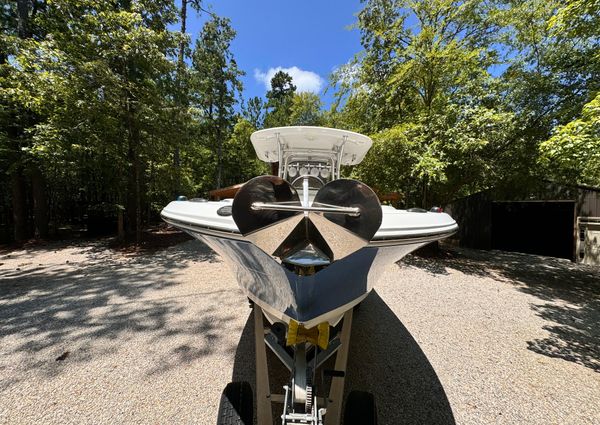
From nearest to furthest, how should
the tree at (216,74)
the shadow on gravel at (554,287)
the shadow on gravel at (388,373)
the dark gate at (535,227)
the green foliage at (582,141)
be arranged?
the shadow on gravel at (388,373) < the shadow on gravel at (554,287) < the green foliage at (582,141) < the dark gate at (535,227) < the tree at (216,74)

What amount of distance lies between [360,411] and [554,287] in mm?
5842

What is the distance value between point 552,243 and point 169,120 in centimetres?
1205

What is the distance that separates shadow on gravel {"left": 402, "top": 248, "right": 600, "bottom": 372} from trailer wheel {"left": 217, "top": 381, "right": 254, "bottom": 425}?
3.13 meters

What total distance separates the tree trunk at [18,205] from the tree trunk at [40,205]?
272mm

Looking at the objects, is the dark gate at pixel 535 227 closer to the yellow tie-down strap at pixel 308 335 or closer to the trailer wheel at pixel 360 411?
the trailer wheel at pixel 360 411

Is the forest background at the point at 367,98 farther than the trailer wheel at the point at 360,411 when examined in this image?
Yes

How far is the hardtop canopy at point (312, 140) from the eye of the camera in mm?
2824

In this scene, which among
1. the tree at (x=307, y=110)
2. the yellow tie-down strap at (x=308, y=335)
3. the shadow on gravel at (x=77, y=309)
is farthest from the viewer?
the tree at (x=307, y=110)

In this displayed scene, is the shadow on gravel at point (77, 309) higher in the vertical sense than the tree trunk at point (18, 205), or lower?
lower

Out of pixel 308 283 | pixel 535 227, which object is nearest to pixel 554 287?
pixel 535 227

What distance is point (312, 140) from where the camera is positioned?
3.02 m

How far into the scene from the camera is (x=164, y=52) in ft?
22.1

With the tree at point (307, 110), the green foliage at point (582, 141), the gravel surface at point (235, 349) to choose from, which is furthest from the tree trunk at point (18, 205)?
the tree at point (307, 110)

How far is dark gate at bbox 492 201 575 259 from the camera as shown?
7340mm
